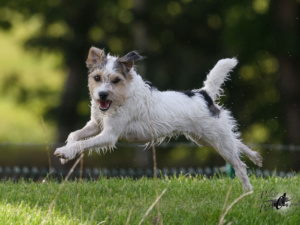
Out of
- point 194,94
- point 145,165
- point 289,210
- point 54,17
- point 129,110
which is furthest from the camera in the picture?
point 54,17

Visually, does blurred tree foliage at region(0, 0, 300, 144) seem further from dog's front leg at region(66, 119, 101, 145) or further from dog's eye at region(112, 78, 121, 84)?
dog's eye at region(112, 78, 121, 84)

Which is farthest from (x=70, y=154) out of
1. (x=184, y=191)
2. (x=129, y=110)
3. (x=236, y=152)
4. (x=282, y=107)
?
(x=282, y=107)

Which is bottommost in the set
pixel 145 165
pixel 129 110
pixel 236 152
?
pixel 145 165

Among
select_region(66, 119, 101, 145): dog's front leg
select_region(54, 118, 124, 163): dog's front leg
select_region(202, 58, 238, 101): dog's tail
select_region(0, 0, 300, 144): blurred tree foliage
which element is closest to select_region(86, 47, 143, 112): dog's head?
select_region(54, 118, 124, 163): dog's front leg

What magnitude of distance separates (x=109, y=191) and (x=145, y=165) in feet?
24.2

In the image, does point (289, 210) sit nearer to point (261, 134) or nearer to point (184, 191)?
point (184, 191)

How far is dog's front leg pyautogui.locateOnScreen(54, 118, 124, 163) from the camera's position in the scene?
5430mm

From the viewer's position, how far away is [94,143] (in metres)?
5.64

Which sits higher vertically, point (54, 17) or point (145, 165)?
point (54, 17)

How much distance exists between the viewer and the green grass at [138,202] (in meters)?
4.90

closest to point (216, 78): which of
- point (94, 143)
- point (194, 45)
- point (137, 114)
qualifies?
point (137, 114)

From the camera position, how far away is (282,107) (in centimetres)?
1373

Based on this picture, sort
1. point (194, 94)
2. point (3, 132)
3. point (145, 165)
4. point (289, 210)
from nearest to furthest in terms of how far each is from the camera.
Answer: point (289, 210) < point (194, 94) < point (145, 165) < point (3, 132)

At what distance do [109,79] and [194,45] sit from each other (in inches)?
361
